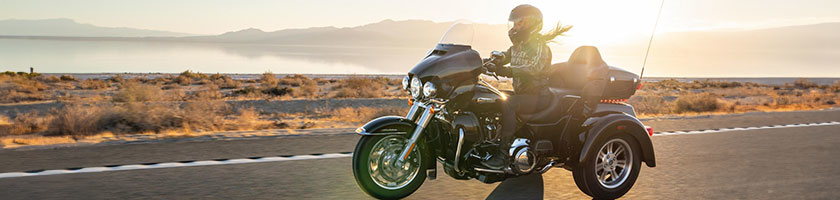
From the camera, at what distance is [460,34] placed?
575 cm

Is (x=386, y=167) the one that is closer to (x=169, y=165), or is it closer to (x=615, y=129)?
(x=615, y=129)

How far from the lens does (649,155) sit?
257 inches

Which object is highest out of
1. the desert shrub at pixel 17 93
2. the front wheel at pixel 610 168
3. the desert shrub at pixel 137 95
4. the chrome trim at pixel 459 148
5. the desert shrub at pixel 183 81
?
the chrome trim at pixel 459 148

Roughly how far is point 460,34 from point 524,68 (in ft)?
2.02

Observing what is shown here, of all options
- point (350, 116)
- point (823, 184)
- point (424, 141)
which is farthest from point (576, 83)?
point (350, 116)

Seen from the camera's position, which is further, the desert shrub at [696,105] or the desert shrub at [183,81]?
the desert shrub at [183,81]

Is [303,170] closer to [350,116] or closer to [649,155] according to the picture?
[649,155]

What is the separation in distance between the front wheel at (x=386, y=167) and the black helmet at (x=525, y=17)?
50.8 inches

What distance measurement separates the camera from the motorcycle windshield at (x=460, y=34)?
571cm

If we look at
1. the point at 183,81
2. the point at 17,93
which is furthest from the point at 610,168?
the point at 183,81

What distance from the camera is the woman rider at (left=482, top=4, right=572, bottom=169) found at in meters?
5.82

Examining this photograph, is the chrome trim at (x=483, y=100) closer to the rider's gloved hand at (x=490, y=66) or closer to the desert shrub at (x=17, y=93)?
the rider's gloved hand at (x=490, y=66)

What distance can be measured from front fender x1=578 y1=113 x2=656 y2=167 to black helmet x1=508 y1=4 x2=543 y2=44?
3.04ft

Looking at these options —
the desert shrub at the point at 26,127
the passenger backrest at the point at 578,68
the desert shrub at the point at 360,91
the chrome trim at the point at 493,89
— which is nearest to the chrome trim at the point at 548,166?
the passenger backrest at the point at 578,68
